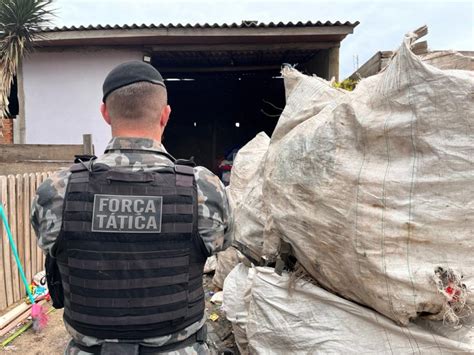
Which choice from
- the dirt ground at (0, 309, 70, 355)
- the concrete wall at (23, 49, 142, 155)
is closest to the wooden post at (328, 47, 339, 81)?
the concrete wall at (23, 49, 142, 155)

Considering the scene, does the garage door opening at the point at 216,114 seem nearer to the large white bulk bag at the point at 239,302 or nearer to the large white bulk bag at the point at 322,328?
the large white bulk bag at the point at 239,302

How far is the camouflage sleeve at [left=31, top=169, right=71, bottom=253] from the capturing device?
3.82ft

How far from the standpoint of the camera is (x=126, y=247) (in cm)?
113

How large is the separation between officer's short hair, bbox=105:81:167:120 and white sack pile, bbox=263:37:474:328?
730 millimetres

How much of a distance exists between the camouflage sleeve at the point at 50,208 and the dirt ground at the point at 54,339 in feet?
Result: 5.42

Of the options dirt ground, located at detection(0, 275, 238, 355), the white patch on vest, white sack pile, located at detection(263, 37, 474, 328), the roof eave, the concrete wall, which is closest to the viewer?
the white patch on vest

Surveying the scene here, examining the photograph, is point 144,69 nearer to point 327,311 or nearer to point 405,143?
point 405,143

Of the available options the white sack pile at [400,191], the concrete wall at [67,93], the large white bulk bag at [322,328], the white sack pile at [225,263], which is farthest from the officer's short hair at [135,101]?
the concrete wall at [67,93]

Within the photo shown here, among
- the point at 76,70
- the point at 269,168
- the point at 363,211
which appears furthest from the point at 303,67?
the point at 363,211

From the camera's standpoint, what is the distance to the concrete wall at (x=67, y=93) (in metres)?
5.68

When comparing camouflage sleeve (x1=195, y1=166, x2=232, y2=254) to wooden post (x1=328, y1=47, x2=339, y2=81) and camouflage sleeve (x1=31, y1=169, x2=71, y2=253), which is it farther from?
wooden post (x1=328, y1=47, x2=339, y2=81)

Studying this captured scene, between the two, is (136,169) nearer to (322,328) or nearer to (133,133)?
(133,133)

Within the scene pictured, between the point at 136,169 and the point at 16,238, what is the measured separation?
297 centimetres

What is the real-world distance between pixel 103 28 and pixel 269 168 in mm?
4463
